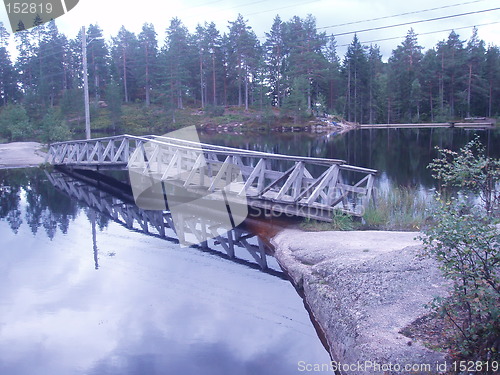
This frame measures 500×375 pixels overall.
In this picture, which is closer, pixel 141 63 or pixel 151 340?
pixel 151 340

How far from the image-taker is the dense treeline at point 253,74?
192 ft

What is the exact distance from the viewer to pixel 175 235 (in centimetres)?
1184

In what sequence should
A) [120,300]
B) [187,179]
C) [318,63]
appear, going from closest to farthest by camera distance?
[120,300]
[187,179]
[318,63]

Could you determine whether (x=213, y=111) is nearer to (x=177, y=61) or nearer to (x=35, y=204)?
(x=177, y=61)

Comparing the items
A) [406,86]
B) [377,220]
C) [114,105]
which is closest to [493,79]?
[406,86]

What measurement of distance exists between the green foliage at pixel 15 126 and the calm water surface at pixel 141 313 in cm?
3048

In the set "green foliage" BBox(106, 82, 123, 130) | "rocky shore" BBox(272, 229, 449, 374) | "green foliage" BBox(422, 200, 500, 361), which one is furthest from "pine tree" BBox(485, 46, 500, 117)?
"green foliage" BBox(422, 200, 500, 361)

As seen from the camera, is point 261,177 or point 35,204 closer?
point 261,177

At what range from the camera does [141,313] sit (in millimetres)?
7422

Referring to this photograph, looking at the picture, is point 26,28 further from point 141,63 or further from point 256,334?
point 256,334

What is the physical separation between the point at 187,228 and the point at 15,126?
3232cm

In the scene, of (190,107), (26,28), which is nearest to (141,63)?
(190,107)

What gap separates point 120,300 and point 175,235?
13.1ft

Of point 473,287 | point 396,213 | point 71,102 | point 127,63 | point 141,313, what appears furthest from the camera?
point 127,63
